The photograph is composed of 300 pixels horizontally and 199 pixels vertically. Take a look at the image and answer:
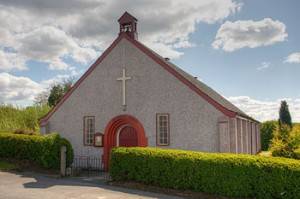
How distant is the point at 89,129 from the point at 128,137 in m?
2.83

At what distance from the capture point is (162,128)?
1838 cm

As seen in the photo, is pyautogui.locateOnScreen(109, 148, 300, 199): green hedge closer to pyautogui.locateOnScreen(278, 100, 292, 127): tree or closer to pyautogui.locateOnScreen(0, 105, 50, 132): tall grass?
pyautogui.locateOnScreen(0, 105, 50, 132): tall grass

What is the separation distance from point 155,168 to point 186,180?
1528 millimetres

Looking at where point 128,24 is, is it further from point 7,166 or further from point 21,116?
point 21,116

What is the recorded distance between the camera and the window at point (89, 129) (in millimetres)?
20839

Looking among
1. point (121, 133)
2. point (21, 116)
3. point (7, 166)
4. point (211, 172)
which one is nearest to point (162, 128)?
point (121, 133)

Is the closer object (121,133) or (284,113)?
(121,133)

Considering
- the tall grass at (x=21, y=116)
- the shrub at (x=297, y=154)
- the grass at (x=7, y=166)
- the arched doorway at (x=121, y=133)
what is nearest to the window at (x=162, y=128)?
the arched doorway at (x=121, y=133)

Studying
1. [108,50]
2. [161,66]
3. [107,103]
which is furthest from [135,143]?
[108,50]

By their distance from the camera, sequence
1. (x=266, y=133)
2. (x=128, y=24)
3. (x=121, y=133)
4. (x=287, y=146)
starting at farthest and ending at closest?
(x=266, y=133) → (x=128, y=24) → (x=121, y=133) → (x=287, y=146)

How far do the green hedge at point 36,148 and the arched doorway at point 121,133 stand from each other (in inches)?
89.9

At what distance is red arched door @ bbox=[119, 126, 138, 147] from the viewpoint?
19558 millimetres

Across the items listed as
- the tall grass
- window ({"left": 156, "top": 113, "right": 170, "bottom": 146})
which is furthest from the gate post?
the tall grass

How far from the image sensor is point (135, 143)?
19.4 m
